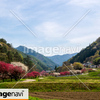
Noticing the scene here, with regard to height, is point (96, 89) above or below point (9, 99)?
below

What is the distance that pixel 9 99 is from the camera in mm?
8891

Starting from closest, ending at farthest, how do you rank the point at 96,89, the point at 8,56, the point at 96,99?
the point at 96,99 → the point at 96,89 → the point at 8,56

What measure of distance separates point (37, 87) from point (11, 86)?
4.44m

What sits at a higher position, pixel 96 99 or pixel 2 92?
pixel 2 92

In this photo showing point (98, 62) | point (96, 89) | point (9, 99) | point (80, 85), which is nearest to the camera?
point (9, 99)

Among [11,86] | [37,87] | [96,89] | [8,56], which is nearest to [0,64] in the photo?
[11,86]

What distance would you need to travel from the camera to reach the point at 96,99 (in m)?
15.2

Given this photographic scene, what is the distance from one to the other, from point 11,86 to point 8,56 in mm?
56971

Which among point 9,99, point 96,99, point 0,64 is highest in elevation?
point 0,64

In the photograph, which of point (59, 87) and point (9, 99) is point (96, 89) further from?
point (9, 99)

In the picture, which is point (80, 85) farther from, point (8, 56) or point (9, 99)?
point (8, 56)

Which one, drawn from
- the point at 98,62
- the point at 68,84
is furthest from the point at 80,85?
the point at 98,62

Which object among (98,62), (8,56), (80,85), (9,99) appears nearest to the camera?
(9,99)

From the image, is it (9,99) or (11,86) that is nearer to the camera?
(9,99)
